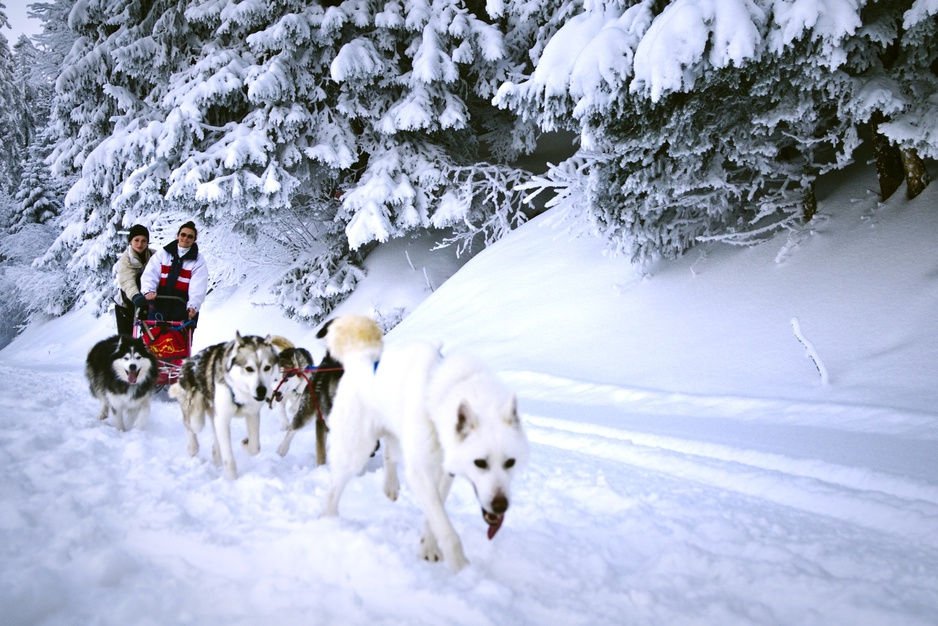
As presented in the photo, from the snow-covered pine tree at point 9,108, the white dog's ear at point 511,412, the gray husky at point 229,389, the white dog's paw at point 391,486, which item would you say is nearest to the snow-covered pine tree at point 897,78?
the white dog's ear at point 511,412

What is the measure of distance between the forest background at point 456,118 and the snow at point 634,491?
1.09 meters

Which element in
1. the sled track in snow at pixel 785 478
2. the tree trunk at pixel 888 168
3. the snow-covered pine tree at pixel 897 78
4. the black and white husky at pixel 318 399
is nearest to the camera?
the sled track in snow at pixel 785 478

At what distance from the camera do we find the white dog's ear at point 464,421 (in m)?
2.42

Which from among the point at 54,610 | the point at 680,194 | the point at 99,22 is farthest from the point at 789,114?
the point at 99,22

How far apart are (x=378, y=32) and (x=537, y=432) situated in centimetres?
945

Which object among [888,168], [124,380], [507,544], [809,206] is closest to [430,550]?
[507,544]

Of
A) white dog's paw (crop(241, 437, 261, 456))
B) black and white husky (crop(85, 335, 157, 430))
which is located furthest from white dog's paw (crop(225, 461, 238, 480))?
black and white husky (crop(85, 335, 157, 430))

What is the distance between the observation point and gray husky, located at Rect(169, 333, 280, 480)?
13.5 feet

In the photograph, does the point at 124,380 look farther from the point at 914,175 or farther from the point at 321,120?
the point at 914,175

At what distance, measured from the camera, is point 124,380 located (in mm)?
5578

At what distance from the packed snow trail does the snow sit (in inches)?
0.5

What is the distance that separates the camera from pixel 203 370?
15.4 ft

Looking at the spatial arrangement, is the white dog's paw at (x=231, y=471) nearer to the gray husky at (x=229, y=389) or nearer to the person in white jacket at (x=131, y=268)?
the gray husky at (x=229, y=389)

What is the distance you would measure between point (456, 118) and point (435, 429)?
362 inches
